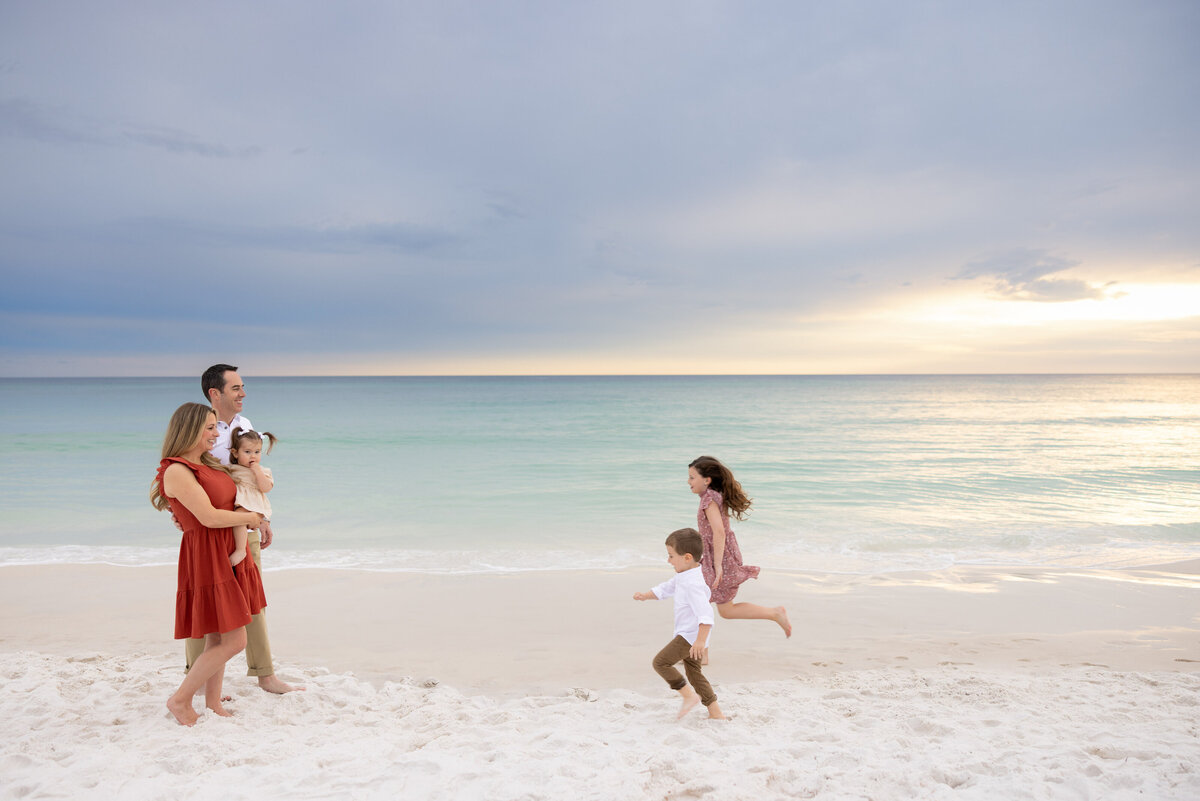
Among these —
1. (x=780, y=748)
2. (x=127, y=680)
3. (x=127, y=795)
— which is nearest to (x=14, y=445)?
(x=127, y=680)

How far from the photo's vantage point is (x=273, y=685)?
443 centimetres

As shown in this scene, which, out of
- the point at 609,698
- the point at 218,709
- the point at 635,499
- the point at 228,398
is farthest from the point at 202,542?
the point at 635,499

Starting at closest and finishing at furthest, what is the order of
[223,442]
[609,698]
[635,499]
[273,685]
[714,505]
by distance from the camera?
[223,442]
[273,685]
[609,698]
[714,505]
[635,499]

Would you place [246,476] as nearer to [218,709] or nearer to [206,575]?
[206,575]

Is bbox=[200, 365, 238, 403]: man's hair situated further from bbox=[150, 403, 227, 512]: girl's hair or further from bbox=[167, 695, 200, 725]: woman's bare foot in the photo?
bbox=[167, 695, 200, 725]: woman's bare foot

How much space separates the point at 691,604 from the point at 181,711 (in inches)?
119

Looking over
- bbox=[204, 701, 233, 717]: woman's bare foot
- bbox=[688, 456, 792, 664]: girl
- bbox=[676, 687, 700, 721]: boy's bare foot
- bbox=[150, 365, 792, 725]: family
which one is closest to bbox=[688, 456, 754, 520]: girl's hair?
bbox=[688, 456, 792, 664]: girl

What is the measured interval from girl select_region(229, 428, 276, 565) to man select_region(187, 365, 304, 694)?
8 cm

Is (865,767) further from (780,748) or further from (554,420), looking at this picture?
(554,420)

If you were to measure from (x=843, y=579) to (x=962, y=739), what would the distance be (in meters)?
4.39

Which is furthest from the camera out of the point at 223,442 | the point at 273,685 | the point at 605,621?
the point at 605,621

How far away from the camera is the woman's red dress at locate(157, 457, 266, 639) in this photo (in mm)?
3783

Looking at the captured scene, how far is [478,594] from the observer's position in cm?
749

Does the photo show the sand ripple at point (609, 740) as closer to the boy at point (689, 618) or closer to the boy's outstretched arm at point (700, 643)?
the boy at point (689, 618)
